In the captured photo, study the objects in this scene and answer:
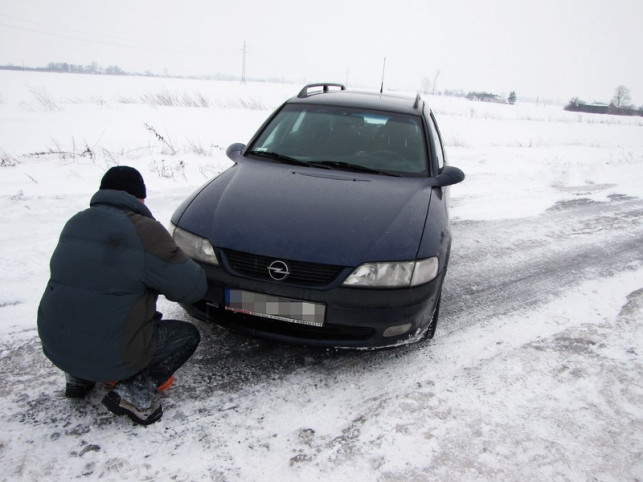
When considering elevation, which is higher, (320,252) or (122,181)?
(122,181)

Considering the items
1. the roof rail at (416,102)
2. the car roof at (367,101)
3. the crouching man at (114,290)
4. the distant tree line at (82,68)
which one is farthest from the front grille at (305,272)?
the distant tree line at (82,68)

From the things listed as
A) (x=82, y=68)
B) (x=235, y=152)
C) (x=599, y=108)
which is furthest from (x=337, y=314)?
(x=82, y=68)

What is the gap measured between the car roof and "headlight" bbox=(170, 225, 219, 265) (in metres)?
1.99

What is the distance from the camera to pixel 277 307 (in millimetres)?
2354

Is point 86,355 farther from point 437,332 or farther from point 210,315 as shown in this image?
point 437,332

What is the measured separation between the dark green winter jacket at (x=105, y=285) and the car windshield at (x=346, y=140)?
5.61 feet

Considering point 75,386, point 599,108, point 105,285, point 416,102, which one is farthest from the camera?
point 599,108

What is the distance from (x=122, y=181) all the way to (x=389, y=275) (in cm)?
140

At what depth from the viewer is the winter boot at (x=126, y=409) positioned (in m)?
2.03

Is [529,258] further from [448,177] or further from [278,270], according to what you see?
[278,270]

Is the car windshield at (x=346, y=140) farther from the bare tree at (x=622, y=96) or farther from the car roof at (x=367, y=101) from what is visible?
the bare tree at (x=622, y=96)

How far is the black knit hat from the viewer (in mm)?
1987

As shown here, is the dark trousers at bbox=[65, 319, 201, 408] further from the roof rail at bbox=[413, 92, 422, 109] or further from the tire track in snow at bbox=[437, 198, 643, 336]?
the roof rail at bbox=[413, 92, 422, 109]

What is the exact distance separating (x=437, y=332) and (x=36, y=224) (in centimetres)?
400
